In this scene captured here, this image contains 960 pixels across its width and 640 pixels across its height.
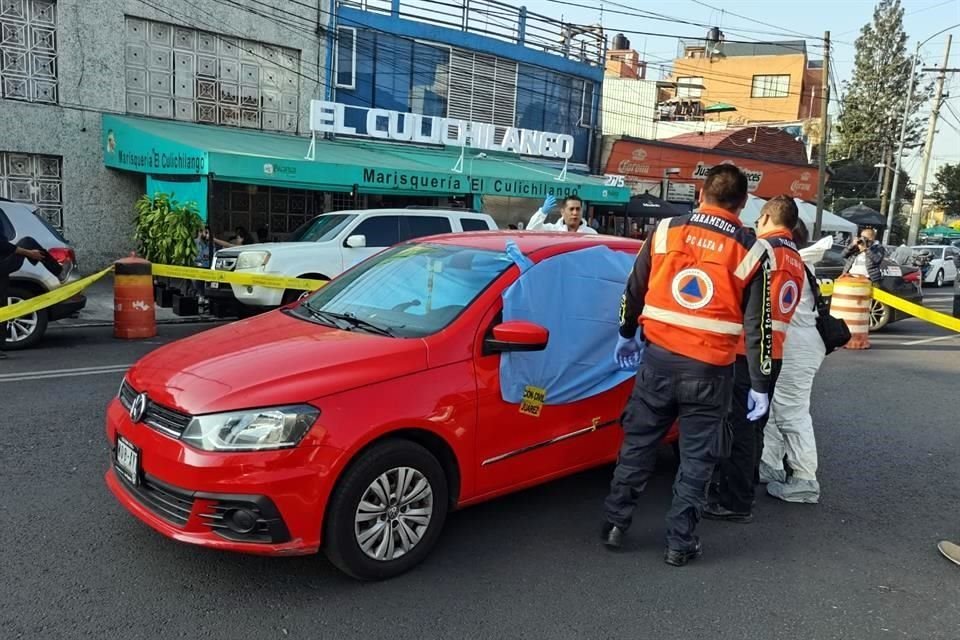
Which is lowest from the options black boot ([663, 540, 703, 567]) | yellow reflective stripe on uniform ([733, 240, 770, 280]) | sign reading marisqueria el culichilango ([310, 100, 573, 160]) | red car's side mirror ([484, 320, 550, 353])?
black boot ([663, 540, 703, 567])

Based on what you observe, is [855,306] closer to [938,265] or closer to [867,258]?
[867,258]

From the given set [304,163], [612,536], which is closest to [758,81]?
[304,163]

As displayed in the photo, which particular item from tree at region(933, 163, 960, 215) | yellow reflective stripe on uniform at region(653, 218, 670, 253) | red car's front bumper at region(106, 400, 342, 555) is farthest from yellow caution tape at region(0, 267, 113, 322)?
tree at region(933, 163, 960, 215)

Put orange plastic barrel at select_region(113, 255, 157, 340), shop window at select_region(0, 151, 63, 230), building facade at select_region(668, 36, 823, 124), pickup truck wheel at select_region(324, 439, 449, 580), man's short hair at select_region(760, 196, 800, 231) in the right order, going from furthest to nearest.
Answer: building facade at select_region(668, 36, 823, 124), shop window at select_region(0, 151, 63, 230), orange plastic barrel at select_region(113, 255, 157, 340), man's short hair at select_region(760, 196, 800, 231), pickup truck wheel at select_region(324, 439, 449, 580)

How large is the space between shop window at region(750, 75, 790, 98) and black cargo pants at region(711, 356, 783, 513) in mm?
54874

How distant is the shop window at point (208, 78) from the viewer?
1589 centimetres

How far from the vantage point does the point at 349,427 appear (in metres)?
3.21

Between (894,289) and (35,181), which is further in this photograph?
(35,181)

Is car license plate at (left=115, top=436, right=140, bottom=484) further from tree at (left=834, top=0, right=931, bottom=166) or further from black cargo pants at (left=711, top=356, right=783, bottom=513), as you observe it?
tree at (left=834, top=0, right=931, bottom=166)

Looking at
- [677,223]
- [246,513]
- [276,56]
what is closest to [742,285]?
[677,223]

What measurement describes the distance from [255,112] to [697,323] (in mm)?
16084

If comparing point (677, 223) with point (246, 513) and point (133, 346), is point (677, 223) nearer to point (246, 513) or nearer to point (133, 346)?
point (246, 513)

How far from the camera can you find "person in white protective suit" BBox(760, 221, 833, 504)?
474 centimetres

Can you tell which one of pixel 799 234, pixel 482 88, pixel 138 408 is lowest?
pixel 138 408
